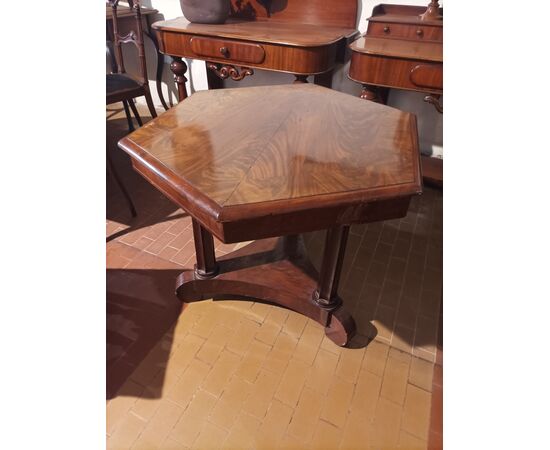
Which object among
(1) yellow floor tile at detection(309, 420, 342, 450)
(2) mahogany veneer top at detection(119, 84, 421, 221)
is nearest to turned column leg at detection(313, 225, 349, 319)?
(2) mahogany veneer top at detection(119, 84, 421, 221)

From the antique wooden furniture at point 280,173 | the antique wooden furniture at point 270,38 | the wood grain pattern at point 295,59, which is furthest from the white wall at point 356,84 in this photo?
the antique wooden furniture at point 280,173

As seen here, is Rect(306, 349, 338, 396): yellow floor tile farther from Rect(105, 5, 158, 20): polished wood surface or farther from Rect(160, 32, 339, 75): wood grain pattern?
Rect(105, 5, 158, 20): polished wood surface

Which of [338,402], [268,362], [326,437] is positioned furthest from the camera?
[268,362]

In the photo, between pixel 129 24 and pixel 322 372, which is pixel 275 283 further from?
pixel 129 24

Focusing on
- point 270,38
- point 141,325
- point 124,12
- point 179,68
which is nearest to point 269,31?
point 270,38

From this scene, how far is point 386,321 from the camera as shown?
1.64 meters

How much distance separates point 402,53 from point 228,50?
1.06 m

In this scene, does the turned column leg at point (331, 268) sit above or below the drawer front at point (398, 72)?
below

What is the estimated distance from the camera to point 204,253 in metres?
1.54

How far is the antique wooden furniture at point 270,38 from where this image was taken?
209 cm

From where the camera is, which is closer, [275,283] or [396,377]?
[396,377]

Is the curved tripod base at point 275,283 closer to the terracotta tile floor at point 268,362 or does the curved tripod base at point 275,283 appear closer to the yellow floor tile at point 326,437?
the terracotta tile floor at point 268,362

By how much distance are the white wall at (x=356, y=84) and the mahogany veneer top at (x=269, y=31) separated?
13.8 inches

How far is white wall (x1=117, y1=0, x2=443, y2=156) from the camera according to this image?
2637 mm
